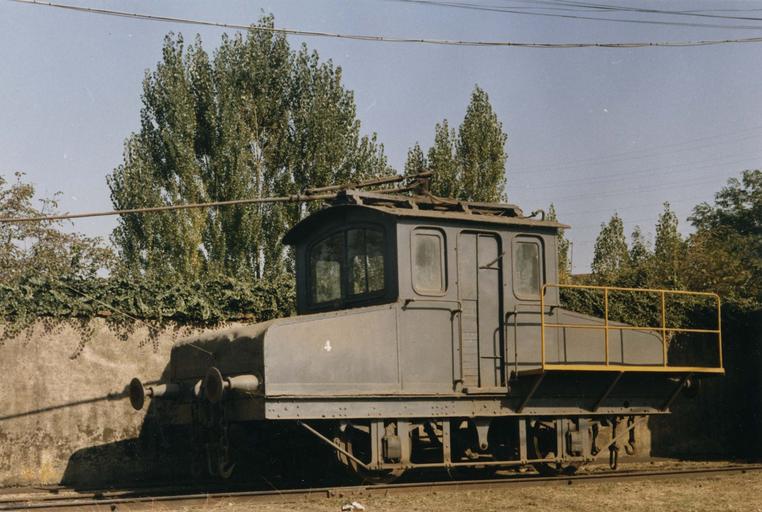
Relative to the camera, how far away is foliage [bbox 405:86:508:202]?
27938 mm

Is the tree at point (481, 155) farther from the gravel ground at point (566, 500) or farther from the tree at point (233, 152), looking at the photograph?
the gravel ground at point (566, 500)

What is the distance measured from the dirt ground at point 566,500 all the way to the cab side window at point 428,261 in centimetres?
259

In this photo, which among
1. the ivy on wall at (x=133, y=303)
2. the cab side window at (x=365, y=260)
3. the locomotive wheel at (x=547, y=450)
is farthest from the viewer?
the ivy on wall at (x=133, y=303)

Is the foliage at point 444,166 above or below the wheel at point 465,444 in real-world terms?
above

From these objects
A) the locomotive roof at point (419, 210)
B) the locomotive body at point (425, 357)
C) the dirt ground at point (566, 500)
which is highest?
the locomotive roof at point (419, 210)

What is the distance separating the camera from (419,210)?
11.5 meters

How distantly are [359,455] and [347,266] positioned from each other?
2528mm

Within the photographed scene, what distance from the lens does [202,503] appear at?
9.87m

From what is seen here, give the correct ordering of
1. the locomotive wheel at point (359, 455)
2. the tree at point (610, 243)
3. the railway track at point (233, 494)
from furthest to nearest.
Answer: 1. the tree at point (610, 243)
2. the locomotive wheel at point (359, 455)
3. the railway track at point (233, 494)

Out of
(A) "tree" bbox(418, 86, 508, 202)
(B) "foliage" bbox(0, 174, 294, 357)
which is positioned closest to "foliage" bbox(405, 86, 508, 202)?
(A) "tree" bbox(418, 86, 508, 202)

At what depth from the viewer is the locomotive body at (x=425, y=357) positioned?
10.5 meters

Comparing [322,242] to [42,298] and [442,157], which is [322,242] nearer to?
[42,298]

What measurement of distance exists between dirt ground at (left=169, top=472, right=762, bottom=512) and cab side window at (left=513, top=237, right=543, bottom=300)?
2679mm

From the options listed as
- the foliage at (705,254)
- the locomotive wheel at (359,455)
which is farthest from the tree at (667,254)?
the locomotive wheel at (359,455)
